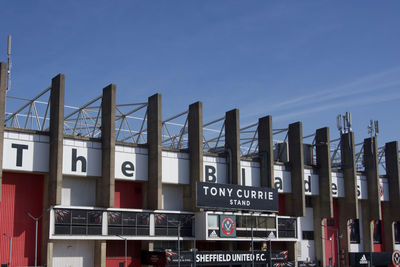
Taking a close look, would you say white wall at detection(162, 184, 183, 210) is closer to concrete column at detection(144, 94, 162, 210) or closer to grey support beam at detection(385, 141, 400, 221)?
concrete column at detection(144, 94, 162, 210)

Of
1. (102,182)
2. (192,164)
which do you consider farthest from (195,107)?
(102,182)

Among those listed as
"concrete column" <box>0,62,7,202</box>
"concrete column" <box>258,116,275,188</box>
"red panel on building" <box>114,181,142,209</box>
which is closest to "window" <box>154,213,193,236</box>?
"red panel on building" <box>114,181,142,209</box>

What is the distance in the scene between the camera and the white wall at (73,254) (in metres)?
61.3

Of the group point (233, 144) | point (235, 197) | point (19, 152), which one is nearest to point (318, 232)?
point (235, 197)

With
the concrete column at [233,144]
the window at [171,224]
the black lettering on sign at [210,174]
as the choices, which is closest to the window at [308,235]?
the concrete column at [233,144]

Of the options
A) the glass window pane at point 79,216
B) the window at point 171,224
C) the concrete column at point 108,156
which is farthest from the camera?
the window at point 171,224

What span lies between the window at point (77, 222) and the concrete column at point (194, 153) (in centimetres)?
1274

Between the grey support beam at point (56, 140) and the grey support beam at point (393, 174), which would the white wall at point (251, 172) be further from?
the grey support beam at point (393, 174)

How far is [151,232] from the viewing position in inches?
2616

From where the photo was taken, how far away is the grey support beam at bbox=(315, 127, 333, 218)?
8406 centimetres

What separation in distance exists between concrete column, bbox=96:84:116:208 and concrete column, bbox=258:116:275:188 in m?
23.6

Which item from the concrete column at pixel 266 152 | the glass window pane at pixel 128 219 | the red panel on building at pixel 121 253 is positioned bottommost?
the red panel on building at pixel 121 253

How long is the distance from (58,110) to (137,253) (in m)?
19.8

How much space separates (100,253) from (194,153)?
1718cm
